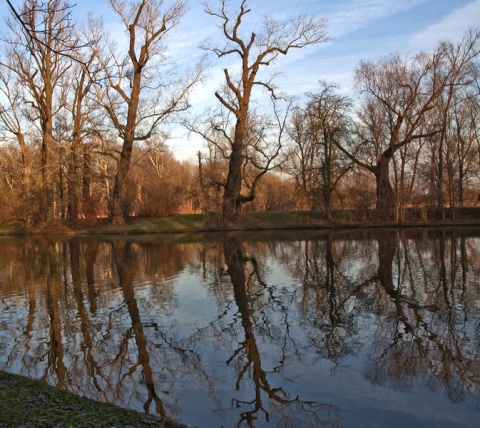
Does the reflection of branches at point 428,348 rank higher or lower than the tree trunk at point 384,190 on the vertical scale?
lower

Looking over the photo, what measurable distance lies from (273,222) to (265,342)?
106 feet

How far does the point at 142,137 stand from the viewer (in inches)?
1475

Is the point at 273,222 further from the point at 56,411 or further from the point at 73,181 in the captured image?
the point at 56,411

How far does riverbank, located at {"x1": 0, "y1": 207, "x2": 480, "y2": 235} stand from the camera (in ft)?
122

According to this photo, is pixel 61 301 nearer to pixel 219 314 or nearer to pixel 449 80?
pixel 219 314

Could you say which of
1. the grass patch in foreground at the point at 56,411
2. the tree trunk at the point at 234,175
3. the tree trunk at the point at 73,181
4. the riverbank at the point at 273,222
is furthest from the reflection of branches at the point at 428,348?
the tree trunk at the point at 73,181

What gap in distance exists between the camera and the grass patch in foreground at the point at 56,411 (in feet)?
14.7

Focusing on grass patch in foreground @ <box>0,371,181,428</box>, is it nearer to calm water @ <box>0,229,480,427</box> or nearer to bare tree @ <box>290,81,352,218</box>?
calm water @ <box>0,229,480,427</box>

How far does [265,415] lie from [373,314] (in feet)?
15.1

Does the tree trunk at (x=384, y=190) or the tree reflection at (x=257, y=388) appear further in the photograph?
the tree trunk at (x=384, y=190)

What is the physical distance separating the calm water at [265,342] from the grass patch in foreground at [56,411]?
0.46 m

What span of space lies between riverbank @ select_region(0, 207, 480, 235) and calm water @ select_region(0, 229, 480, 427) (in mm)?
22145

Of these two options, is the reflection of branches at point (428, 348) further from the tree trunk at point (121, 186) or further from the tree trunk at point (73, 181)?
the tree trunk at point (73, 181)

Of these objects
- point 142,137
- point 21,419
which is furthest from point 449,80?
point 21,419
